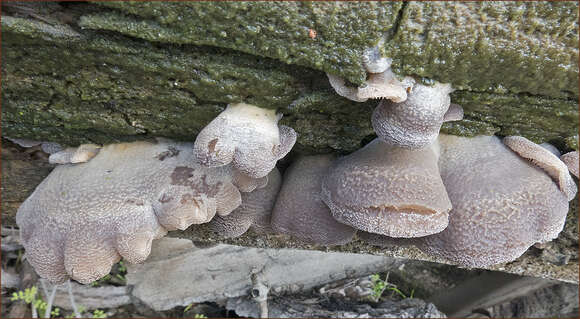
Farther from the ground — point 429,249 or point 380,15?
point 380,15

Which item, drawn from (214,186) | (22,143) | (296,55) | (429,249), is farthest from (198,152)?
(22,143)

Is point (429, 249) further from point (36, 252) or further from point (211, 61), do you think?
point (36, 252)

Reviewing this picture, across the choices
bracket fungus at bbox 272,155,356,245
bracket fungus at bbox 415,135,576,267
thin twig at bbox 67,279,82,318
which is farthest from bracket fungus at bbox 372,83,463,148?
thin twig at bbox 67,279,82,318

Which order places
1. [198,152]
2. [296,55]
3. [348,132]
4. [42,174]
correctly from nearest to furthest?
[296,55] < [198,152] < [348,132] < [42,174]

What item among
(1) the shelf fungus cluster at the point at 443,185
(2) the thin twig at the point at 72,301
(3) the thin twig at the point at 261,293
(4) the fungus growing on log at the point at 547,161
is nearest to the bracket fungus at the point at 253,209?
(1) the shelf fungus cluster at the point at 443,185

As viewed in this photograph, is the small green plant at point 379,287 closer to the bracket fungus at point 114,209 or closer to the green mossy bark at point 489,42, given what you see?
the bracket fungus at point 114,209
